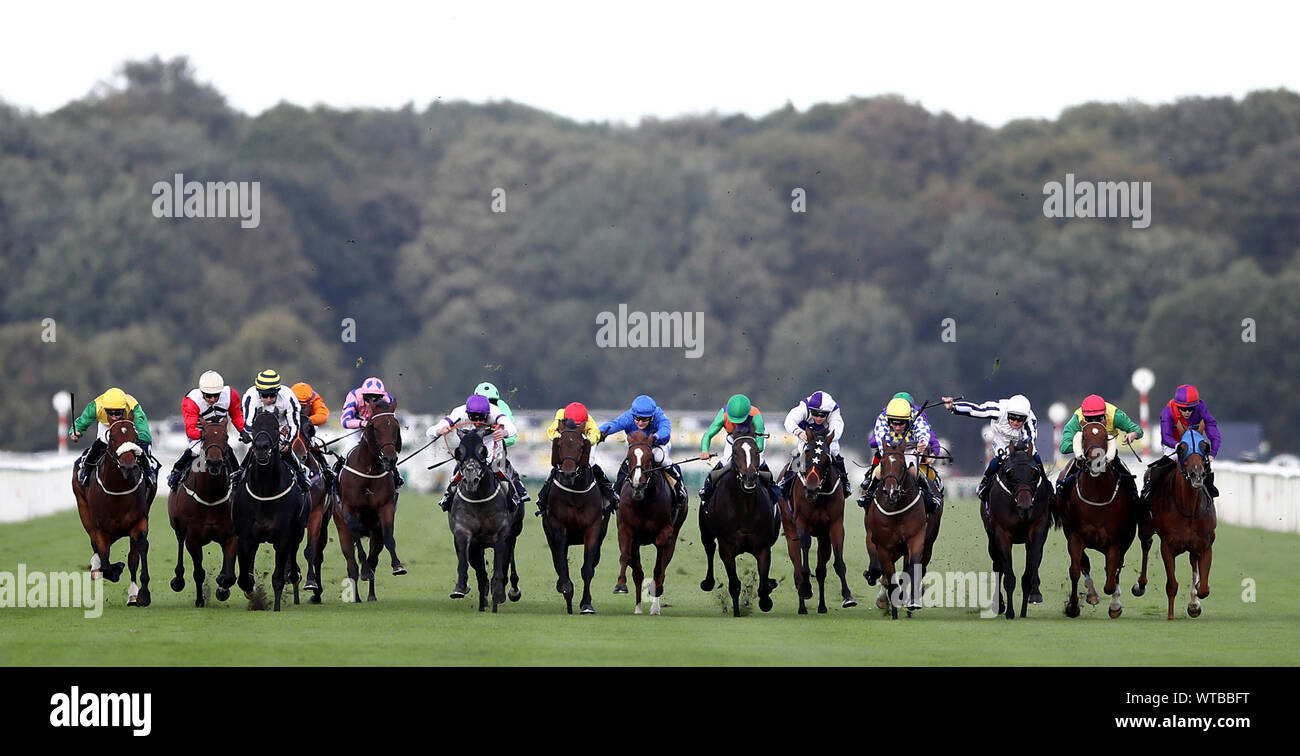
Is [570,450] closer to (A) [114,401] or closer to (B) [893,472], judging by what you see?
(B) [893,472]

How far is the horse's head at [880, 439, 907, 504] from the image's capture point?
16766 mm

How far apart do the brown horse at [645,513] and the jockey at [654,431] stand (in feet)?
0.37

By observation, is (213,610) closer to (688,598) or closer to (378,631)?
(378,631)

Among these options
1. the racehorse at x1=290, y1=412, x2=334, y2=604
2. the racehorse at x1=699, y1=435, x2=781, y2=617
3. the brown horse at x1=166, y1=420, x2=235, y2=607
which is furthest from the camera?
the racehorse at x1=290, y1=412, x2=334, y2=604

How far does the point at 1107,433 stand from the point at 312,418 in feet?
21.3

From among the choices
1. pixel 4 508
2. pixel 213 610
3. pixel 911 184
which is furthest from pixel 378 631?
pixel 911 184

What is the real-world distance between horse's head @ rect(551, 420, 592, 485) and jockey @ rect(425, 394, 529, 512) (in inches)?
19.9

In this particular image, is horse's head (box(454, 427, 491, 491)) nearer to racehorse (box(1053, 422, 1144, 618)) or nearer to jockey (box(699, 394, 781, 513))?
jockey (box(699, 394, 781, 513))

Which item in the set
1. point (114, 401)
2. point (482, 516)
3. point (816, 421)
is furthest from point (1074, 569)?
point (114, 401)

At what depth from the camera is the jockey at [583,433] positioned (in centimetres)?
1716

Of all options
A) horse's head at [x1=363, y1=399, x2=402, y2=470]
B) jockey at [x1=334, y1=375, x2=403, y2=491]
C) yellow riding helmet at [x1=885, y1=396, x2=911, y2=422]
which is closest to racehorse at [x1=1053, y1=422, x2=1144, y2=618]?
yellow riding helmet at [x1=885, y1=396, x2=911, y2=422]

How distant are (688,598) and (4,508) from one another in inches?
530
